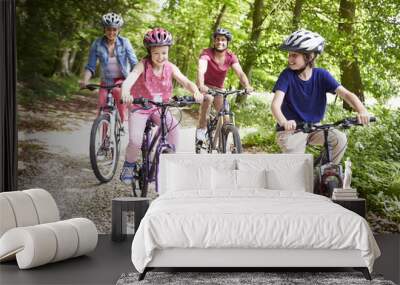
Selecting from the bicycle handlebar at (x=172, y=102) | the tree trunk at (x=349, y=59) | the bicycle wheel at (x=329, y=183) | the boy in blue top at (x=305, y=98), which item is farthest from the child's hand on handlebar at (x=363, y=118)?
the bicycle handlebar at (x=172, y=102)

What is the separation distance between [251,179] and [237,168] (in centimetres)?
43

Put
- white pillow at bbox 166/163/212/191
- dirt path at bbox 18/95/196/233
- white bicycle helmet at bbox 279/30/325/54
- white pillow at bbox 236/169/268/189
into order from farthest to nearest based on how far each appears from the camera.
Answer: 1. dirt path at bbox 18/95/196/233
2. white bicycle helmet at bbox 279/30/325/54
3. white pillow at bbox 166/163/212/191
4. white pillow at bbox 236/169/268/189

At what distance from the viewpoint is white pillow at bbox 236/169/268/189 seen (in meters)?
7.00

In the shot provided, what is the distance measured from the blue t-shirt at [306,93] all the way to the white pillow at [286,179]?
86 centimetres

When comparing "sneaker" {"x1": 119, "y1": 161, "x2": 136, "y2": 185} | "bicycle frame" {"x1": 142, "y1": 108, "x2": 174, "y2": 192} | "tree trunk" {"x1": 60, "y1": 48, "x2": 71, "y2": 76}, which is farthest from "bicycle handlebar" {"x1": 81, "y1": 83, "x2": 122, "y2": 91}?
"sneaker" {"x1": 119, "y1": 161, "x2": 136, "y2": 185}

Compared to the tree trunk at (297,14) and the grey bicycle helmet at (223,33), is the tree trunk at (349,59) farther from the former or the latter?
the grey bicycle helmet at (223,33)

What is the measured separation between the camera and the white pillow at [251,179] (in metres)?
7.00

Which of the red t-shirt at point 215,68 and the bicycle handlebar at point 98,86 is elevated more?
the red t-shirt at point 215,68

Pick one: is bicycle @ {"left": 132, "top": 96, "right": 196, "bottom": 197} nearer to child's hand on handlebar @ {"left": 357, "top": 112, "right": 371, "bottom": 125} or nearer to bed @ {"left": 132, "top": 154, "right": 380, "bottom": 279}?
child's hand on handlebar @ {"left": 357, "top": 112, "right": 371, "bottom": 125}

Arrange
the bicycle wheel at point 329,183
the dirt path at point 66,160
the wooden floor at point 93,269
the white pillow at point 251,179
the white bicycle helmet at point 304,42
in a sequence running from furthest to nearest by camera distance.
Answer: the dirt path at point 66,160 < the white bicycle helmet at point 304,42 < the bicycle wheel at point 329,183 < the white pillow at point 251,179 < the wooden floor at point 93,269

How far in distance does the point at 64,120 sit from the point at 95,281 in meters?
3.08

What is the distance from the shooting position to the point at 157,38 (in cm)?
803

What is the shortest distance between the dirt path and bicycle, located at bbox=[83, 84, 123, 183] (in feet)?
0.23

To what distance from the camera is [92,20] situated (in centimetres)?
815
